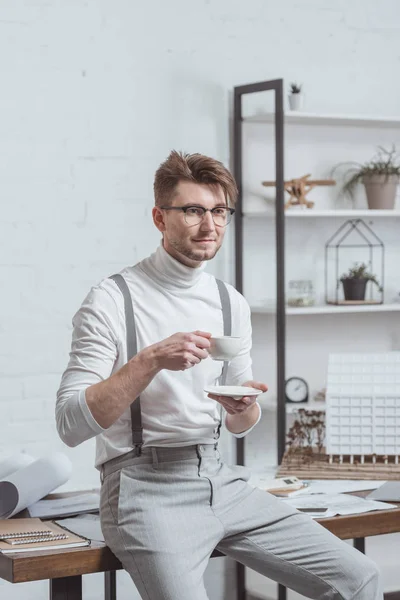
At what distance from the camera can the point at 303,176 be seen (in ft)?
13.4

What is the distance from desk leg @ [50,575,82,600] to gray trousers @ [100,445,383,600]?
118 millimetres

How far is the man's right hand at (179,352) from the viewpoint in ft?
6.17

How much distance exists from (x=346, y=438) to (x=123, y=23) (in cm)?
189

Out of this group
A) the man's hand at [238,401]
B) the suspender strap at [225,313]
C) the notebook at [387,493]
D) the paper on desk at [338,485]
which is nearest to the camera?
the man's hand at [238,401]

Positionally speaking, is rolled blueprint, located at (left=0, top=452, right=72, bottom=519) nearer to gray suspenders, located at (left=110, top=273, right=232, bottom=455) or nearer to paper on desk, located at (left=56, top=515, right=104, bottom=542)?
paper on desk, located at (left=56, top=515, right=104, bottom=542)

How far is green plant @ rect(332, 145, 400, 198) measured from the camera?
412 cm

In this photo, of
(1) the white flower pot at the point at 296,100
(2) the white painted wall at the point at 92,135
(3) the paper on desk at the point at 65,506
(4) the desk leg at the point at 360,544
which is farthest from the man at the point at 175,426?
(1) the white flower pot at the point at 296,100

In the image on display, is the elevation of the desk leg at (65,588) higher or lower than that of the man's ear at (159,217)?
lower

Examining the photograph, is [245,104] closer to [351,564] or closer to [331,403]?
[331,403]

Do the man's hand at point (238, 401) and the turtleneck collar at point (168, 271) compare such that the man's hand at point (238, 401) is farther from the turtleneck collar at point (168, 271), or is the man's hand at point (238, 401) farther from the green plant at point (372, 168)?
the green plant at point (372, 168)

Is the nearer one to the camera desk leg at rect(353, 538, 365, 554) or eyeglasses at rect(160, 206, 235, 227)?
eyeglasses at rect(160, 206, 235, 227)

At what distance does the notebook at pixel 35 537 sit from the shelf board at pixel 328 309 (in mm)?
1850

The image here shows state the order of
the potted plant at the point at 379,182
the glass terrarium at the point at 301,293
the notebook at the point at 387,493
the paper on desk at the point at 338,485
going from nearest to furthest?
the notebook at the point at 387,493 → the paper on desk at the point at 338,485 → the glass terrarium at the point at 301,293 → the potted plant at the point at 379,182

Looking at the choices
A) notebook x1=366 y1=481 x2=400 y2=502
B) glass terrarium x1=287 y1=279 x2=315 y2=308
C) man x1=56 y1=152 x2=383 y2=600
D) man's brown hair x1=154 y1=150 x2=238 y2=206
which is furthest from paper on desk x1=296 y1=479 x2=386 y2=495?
glass terrarium x1=287 y1=279 x2=315 y2=308
